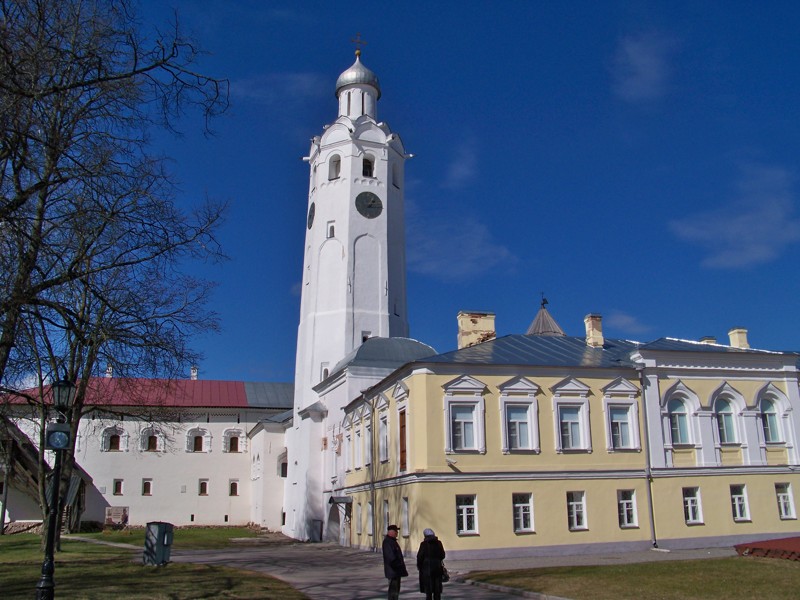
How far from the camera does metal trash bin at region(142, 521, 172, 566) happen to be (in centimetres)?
1886

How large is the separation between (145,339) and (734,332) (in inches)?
933

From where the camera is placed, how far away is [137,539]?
3475 centimetres

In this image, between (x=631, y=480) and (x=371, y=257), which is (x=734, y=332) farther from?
(x=371, y=257)

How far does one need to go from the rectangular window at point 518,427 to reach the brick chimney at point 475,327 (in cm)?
546

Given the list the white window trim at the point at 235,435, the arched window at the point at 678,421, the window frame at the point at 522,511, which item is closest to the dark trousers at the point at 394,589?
the window frame at the point at 522,511

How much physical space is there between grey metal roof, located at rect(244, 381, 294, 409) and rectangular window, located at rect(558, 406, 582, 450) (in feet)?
107

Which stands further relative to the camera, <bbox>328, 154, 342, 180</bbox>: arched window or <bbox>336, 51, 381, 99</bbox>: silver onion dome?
<bbox>336, 51, 381, 99</bbox>: silver onion dome

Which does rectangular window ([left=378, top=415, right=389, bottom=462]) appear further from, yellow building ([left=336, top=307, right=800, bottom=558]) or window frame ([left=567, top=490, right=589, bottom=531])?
window frame ([left=567, top=490, right=589, bottom=531])

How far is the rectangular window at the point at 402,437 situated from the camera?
76.3ft

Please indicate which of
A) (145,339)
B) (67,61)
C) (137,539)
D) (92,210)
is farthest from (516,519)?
(137,539)

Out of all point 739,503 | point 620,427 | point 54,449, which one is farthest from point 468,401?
point 54,449

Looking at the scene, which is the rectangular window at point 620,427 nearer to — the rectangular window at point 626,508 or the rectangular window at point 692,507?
the rectangular window at point 626,508

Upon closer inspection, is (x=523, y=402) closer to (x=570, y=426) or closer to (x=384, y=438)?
(x=570, y=426)

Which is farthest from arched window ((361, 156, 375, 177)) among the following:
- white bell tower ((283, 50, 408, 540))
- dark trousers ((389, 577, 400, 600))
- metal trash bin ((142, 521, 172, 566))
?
dark trousers ((389, 577, 400, 600))
